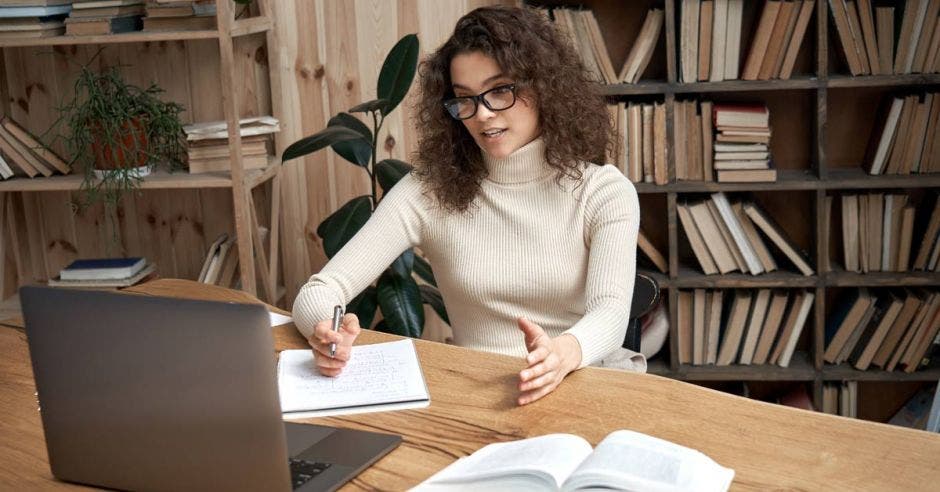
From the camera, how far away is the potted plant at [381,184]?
2.93 metres

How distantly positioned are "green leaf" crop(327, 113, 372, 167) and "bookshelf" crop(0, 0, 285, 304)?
29 centimetres

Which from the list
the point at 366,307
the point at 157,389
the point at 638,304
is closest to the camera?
the point at 157,389

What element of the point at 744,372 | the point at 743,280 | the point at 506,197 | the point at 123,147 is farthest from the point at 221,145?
the point at 744,372

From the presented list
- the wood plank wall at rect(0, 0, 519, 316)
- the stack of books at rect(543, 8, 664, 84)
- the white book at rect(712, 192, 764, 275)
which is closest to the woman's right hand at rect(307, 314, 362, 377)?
the stack of books at rect(543, 8, 664, 84)

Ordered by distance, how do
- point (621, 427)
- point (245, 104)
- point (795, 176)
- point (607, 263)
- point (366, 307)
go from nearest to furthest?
point (621, 427) → point (607, 263) → point (366, 307) → point (795, 176) → point (245, 104)

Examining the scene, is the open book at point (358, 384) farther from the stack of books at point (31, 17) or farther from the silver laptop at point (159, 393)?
the stack of books at point (31, 17)

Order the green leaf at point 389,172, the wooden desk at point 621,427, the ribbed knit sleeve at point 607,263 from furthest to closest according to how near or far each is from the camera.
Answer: the green leaf at point 389,172
the ribbed knit sleeve at point 607,263
the wooden desk at point 621,427

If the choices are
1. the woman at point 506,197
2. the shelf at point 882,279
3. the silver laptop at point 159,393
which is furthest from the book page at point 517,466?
the shelf at point 882,279

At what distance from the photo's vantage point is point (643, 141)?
310 centimetres

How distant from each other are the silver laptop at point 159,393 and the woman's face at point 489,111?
0.92 metres

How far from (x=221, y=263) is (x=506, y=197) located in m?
1.44

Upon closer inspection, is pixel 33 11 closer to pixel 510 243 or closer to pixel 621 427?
pixel 510 243

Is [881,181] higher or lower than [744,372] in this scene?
higher

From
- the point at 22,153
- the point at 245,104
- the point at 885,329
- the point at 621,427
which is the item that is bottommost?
the point at 885,329
